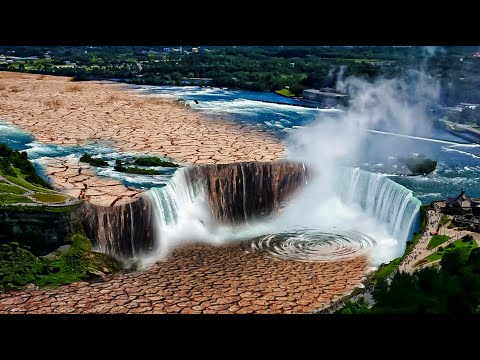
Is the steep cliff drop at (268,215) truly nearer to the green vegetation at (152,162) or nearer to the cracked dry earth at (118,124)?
the green vegetation at (152,162)

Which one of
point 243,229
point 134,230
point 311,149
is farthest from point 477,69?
point 134,230

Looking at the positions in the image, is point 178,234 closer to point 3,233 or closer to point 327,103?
point 3,233

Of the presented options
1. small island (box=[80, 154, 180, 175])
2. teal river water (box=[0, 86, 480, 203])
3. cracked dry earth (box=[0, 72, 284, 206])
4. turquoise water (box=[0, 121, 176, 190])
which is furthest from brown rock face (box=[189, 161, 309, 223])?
teal river water (box=[0, 86, 480, 203])

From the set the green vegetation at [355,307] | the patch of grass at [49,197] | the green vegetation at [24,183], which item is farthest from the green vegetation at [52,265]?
the green vegetation at [355,307]

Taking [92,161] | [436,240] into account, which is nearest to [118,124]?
[92,161]

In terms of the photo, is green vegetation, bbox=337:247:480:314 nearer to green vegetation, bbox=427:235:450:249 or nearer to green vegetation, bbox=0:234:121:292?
green vegetation, bbox=427:235:450:249
